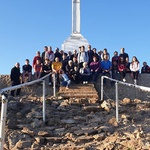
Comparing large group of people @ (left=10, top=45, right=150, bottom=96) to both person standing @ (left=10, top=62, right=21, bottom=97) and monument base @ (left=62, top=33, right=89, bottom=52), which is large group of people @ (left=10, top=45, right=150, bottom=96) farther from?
monument base @ (left=62, top=33, right=89, bottom=52)

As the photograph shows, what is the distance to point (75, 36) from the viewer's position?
18.3 meters

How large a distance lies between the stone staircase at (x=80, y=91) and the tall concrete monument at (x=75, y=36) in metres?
5.33

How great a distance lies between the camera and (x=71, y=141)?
261 inches

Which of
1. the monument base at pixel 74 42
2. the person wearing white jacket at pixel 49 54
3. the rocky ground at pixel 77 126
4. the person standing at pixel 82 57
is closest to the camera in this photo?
the rocky ground at pixel 77 126

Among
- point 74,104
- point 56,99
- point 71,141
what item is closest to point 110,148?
point 71,141

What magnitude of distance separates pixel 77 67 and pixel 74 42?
475 cm

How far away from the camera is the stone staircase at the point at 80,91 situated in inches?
447

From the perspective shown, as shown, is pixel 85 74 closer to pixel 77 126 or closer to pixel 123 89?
pixel 123 89

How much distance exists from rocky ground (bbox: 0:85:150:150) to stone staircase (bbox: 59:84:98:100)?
1262 mm

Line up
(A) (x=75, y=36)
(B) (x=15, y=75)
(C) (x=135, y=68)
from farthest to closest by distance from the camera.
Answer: (A) (x=75, y=36) → (C) (x=135, y=68) → (B) (x=15, y=75)

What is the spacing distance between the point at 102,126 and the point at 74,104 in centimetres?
242

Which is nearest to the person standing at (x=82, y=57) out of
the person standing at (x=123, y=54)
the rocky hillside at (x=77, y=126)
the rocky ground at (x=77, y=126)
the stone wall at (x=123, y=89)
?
the stone wall at (x=123, y=89)

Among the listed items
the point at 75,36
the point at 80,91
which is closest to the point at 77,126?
the point at 80,91

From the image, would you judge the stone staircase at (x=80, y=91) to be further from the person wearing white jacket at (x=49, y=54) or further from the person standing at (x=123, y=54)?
the person standing at (x=123, y=54)
